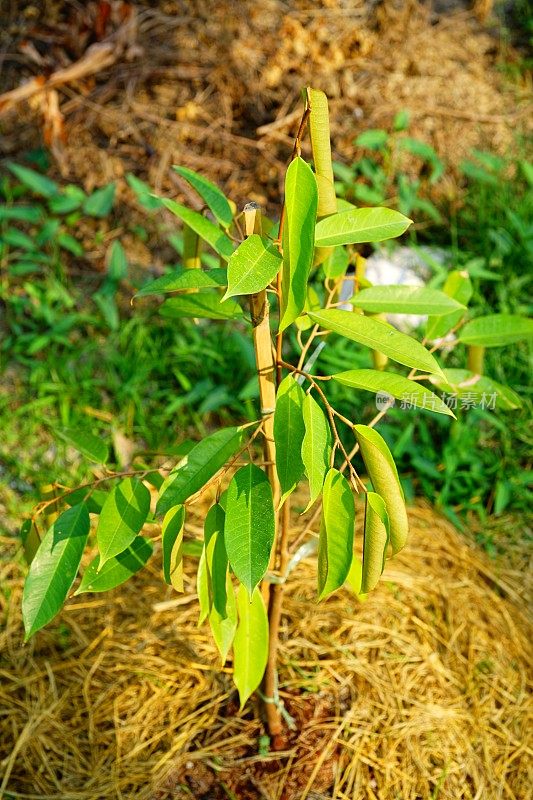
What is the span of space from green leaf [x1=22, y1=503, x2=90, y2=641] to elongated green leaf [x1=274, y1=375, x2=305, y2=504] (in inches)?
11.2

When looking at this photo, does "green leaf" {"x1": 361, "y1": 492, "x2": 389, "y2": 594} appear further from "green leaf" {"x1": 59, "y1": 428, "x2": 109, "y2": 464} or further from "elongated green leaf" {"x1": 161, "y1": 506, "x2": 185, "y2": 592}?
"green leaf" {"x1": 59, "y1": 428, "x2": 109, "y2": 464}

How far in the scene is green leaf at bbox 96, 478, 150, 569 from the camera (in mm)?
832

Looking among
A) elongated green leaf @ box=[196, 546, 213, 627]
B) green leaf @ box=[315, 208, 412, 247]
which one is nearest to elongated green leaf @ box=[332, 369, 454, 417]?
green leaf @ box=[315, 208, 412, 247]

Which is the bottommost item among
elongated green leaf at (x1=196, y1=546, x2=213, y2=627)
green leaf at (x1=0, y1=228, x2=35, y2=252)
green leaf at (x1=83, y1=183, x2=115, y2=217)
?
green leaf at (x1=0, y1=228, x2=35, y2=252)

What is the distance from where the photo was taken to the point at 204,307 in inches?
36.4

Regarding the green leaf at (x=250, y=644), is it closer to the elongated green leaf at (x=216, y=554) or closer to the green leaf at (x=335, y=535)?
the elongated green leaf at (x=216, y=554)

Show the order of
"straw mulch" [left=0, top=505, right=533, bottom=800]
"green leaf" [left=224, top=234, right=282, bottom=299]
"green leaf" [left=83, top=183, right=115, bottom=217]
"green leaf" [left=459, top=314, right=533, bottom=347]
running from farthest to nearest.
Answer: "green leaf" [left=83, top=183, right=115, bottom=217] < "straw mulch" [left=0, top=505, right=533, bottom=800] < "green leaf" [left=459, top=314, right=533, bottom=347] < "green leaf" [left=224, top=234, right=282, bottom=299]

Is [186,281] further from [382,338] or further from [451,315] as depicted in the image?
[451,315]

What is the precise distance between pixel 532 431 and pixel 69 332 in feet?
4.23

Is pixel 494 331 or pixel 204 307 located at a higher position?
pixel 204 307

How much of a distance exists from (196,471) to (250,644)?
29 centimetres

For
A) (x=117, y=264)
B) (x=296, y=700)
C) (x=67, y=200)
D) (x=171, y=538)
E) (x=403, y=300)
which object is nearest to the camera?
(x=171, y=538)

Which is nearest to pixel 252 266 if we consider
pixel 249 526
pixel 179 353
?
pixel 249 526

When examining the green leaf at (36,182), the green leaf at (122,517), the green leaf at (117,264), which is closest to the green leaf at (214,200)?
the green leaf at (122,517)
